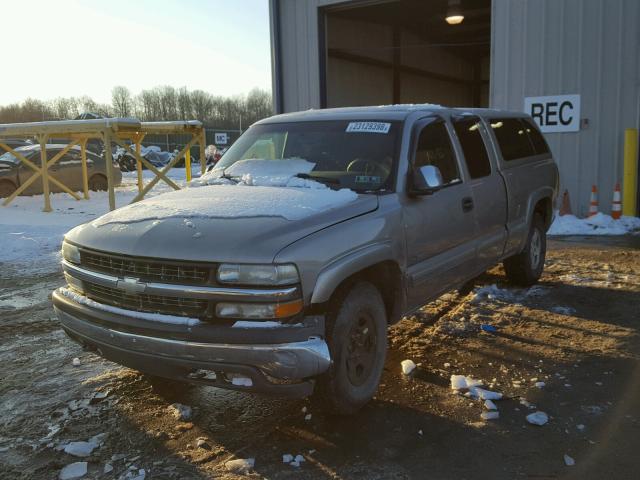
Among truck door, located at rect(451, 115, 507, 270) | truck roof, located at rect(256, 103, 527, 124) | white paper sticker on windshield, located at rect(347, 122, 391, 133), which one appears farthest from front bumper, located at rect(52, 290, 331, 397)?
truck door, located at rect(451, 115, 507, 270)

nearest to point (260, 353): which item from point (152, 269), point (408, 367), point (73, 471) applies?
point (152, 269)

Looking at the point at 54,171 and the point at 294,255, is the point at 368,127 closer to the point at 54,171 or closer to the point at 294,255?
the point at 294,255

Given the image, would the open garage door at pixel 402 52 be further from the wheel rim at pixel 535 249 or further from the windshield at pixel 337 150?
the windshield at pixel 337 150

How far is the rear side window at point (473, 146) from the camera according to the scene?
501 centimetres

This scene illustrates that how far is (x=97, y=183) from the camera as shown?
745 inches

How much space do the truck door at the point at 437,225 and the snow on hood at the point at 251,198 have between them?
61cm

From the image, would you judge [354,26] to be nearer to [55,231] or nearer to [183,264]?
[55,231]

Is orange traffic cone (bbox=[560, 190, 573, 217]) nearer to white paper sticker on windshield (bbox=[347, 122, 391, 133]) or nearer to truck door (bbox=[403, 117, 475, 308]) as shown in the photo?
truck door (bbox=[403, 117, 475, 308])

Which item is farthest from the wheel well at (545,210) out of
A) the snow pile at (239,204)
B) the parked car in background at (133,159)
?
the parked car in background at (133,159)

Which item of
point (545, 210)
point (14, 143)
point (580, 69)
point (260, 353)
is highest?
point (580, 69)

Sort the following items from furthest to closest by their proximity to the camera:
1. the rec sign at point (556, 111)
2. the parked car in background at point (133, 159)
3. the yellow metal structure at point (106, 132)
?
the parked car in background at point (133, 159) → the yellow metal structure at point (106, 132) → the rec sign at point (556, 111)

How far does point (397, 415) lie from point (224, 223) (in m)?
1.58

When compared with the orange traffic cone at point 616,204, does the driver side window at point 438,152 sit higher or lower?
higher

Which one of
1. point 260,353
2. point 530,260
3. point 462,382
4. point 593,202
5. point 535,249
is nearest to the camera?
point 260,353
